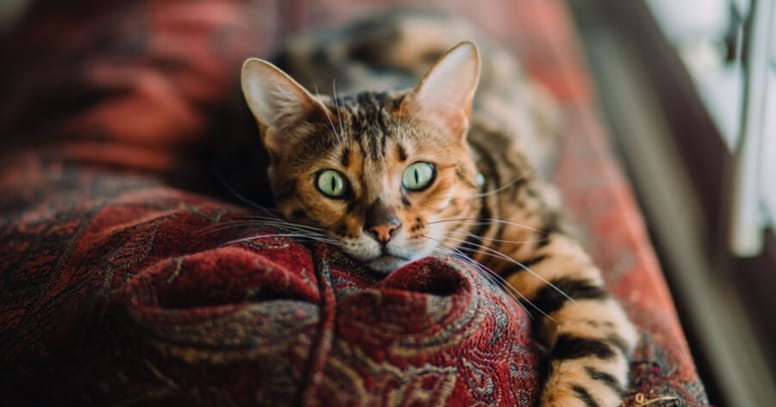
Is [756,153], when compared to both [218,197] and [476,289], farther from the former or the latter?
[218,197]

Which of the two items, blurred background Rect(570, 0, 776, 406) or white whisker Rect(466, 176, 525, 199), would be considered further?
blurred background Rect(570, 0, 776, 406)

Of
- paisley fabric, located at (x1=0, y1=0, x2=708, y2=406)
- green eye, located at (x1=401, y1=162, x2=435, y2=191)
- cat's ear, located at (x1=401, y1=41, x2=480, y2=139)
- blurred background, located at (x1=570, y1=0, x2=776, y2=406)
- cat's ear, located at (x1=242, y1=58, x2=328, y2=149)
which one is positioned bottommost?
paisley fabric, located at (x1=0, y1=0, x2=708, y2=406)

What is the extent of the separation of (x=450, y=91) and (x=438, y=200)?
0.63ft

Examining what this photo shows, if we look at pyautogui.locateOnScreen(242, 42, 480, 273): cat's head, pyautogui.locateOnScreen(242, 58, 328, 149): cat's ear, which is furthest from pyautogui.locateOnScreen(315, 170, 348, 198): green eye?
pyautogui.locateOnScreen(242, 58, 328, 149): cat's ear

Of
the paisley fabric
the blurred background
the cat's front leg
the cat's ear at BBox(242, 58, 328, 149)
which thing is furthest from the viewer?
the blurred background

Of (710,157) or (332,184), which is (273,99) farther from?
(710,157)

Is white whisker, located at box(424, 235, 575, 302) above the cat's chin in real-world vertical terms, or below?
above

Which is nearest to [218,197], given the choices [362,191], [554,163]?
[362,191]

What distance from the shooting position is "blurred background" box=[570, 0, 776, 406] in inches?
50.2

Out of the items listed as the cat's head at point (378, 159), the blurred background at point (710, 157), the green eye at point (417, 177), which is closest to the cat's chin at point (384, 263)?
the cat's head at point (378, 159)

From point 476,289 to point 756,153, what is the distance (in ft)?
2.38

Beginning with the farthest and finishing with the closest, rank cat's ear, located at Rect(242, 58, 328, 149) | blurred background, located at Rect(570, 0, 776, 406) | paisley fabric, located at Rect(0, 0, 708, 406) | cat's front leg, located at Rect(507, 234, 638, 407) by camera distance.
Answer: blurred background, located at Rect(570, 0, 776, 406), cat's ear, located at Rect(242, 58, 328, 149), cat's front leg, located at Rect(507, 234, 638, 407), paisley fabric, located at Rect(0, 0, 708, 406)

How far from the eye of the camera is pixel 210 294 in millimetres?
787

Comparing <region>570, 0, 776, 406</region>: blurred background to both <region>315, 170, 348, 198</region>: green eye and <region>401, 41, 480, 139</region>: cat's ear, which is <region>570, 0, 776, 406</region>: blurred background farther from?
<region>315, 170, 348, 198</region>: green eye
